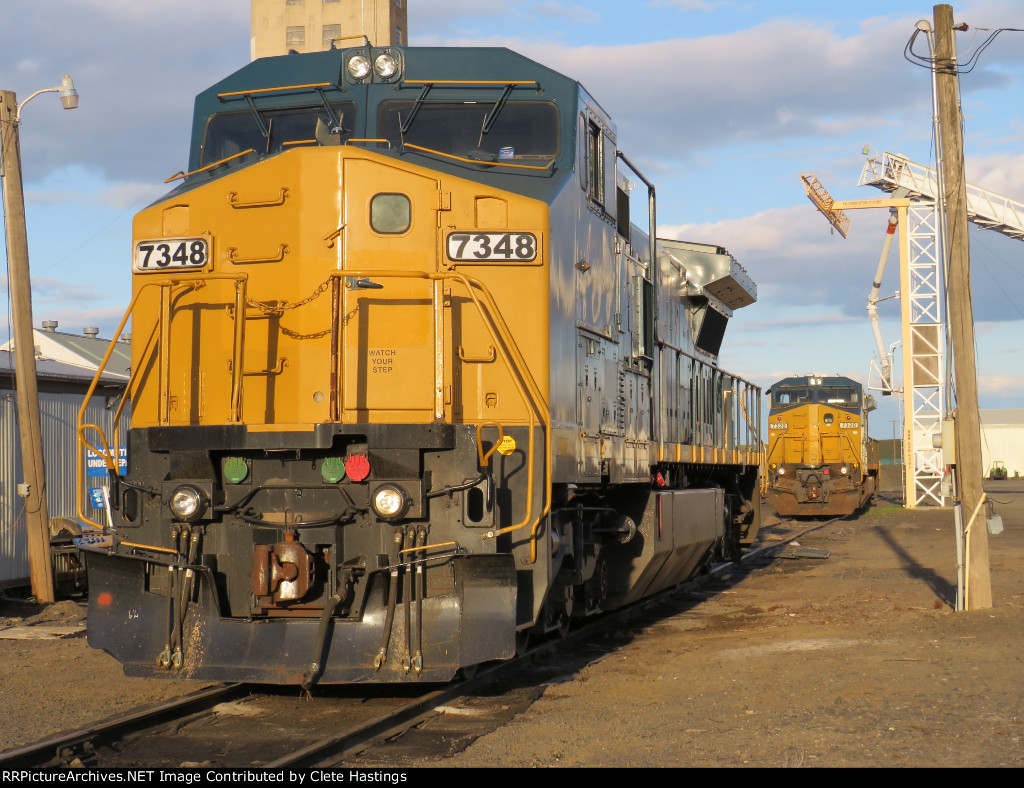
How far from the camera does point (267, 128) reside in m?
8.00

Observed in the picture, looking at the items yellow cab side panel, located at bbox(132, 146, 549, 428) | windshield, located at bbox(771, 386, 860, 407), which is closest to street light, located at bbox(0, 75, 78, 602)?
yellow cab side panel, located at bbox(132, 146, 549, 428)

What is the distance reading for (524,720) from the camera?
6.73 meters

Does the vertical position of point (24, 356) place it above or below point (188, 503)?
above

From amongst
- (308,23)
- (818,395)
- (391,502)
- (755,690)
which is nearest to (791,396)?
(818,395)

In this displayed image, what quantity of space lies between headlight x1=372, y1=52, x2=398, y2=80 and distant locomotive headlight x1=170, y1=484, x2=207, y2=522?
328 centimetres

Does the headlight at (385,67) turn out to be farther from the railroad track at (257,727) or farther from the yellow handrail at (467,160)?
the railroad track at (257,727)

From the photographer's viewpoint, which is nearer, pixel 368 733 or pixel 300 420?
pixel 368 733

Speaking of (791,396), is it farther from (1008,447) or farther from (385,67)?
(1008,447)

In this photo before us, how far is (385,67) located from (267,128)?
99cm

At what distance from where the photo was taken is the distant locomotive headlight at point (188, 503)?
670 cm

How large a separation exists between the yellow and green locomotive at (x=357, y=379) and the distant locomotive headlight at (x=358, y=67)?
15 mm
